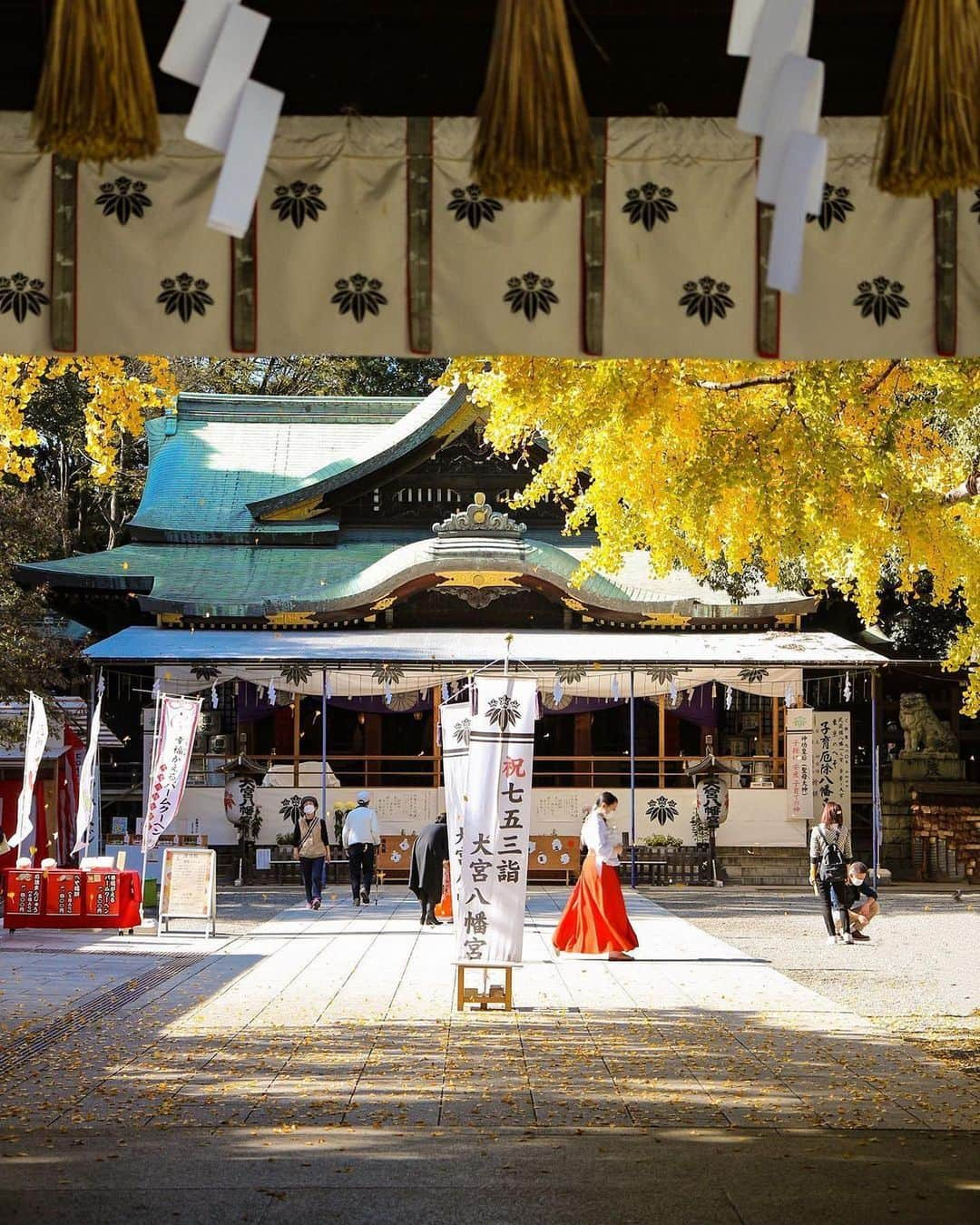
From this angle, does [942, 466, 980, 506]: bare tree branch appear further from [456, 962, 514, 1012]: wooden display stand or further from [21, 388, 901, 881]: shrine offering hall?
[21, 388, 901, 881]: shrine offering hall

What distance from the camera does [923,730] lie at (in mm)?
26328

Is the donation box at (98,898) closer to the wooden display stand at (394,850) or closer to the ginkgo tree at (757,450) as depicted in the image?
the ginkgo tree at (757,450)

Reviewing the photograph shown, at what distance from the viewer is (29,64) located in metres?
5.07

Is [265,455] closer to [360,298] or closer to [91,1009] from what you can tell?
[91,1009]

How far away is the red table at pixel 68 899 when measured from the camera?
1694 centimetres

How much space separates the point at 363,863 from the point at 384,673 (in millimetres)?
3897

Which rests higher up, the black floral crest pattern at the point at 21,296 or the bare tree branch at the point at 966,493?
the bare tree branch at the point at 966,493

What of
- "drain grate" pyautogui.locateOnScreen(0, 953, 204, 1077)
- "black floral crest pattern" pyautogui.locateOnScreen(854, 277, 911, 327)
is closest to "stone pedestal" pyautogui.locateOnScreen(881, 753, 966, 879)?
"drain grate" pyautogui.locateOnScreen(0, 953, 204, 1077)

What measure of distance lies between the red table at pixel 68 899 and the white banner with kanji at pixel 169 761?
1329mm

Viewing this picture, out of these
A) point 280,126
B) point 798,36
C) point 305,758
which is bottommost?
point 305,758

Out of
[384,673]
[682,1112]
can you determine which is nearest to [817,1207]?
[682,1112]

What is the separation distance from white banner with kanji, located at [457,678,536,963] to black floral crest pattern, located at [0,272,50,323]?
5.72 m

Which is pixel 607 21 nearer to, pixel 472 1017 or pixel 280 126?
pixel 280 126

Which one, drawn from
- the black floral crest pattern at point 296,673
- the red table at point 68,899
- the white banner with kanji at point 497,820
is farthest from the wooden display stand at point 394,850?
the white banner with kanji at point 497,820
